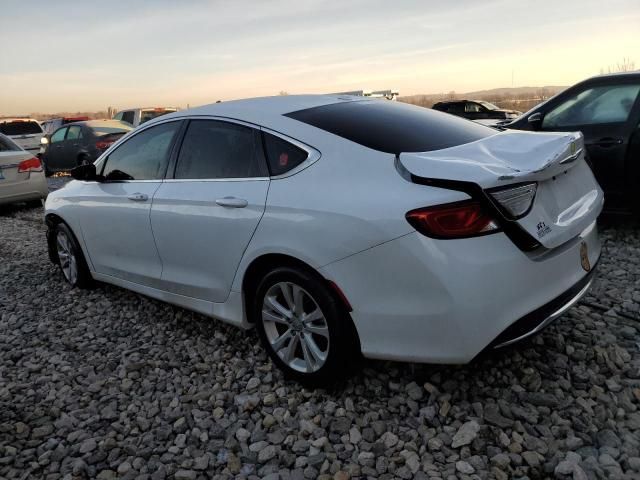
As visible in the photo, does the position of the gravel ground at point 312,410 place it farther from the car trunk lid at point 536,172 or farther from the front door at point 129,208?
the car trunk lid at point 536,172

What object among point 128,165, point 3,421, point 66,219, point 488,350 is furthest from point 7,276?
point 488,350

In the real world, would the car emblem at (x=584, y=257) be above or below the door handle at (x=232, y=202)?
below

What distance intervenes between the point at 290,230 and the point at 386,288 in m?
0.60

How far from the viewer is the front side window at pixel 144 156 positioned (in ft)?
12.6

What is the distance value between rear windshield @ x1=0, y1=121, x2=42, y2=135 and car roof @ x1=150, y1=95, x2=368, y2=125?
1460 centimetres

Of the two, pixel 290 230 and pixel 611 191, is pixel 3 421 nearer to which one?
pixel 290 230

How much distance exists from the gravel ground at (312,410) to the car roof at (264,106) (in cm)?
149

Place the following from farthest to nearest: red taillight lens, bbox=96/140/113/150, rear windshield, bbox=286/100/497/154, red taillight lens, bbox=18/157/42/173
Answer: red taillight lens, bbox=96/140/113/150 → red taillight lens, bbox=18/157/42/173 → rear windshield, bbox=286/100/497/154

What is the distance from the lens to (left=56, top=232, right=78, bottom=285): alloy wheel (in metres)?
4.96

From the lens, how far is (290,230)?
9.16 feet

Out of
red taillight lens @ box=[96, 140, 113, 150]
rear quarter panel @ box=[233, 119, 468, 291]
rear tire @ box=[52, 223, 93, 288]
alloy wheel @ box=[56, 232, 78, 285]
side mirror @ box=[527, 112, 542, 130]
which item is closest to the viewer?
rear quarter panel @ box=[233, 119, 468, 291]

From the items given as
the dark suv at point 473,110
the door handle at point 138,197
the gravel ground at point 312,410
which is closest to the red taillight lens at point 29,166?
the gravel ground at point 312,410

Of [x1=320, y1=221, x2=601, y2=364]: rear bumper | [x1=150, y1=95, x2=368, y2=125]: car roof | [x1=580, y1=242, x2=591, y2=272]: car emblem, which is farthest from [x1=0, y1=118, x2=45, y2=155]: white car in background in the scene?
[x1=580, y1=242, x2=591, y2=272]: car emblem

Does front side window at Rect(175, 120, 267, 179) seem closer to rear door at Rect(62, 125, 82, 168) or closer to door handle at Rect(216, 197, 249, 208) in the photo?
door handle at Rect(216, 197, 249, 208)
